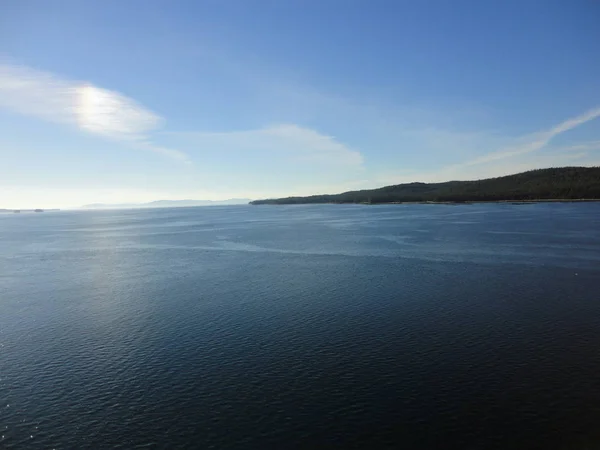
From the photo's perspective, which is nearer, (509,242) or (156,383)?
(156,383)

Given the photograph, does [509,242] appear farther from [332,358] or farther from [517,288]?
[332,358]

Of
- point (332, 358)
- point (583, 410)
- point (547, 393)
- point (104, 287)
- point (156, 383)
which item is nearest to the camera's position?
point (583, 410)

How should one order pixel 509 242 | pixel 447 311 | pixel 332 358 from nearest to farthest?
pixel 332 358, pixel 447 311, pixel 509 242

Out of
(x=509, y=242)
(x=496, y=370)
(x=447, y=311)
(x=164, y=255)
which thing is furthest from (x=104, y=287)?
(x=509, y=242)

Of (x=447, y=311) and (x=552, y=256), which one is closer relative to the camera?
(x=447, y=311)

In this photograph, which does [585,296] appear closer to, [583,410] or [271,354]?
[583,410]

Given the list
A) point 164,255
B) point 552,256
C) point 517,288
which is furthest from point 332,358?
point 164,255
